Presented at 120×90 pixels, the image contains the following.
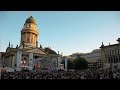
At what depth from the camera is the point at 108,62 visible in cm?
5375

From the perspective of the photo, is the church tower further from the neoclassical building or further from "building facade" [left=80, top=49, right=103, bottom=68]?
"building facade" [left=80, top=49, right=103, bottom=68]

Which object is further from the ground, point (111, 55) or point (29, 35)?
Answer: point (29, 35)

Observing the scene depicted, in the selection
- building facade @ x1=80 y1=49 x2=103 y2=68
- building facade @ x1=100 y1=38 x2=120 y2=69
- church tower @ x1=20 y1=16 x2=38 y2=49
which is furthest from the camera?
building facade @ x1=80 y1=49 x2=103 y2=68

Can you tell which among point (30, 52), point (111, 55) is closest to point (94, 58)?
point (111, 55)

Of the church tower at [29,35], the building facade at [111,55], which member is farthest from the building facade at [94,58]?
the church tower at [29,35]

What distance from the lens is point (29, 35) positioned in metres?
61.2

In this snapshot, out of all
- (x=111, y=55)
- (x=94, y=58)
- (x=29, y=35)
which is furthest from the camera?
(x=94, y=58)

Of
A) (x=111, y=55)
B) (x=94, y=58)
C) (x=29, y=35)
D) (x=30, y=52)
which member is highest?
(x=29, y=35)

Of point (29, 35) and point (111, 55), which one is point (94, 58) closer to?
point (111, 55)

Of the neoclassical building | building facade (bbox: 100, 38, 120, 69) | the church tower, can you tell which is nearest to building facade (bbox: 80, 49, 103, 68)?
building facade (bbox: 100, 38, 120, 69)

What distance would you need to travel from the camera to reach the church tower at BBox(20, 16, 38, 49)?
5975 cm

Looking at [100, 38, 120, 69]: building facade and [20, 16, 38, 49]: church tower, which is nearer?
[100, 38, 120, 69]: building facade
